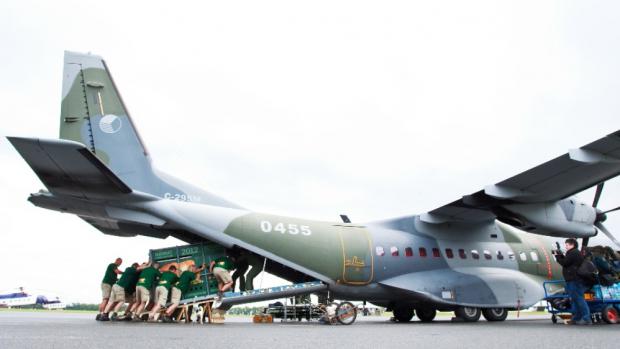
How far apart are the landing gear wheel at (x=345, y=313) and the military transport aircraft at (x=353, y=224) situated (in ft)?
4.93

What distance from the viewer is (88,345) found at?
5.52m

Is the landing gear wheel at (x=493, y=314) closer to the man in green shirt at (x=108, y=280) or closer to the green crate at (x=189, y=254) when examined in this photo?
the green crate at (x=189, y=254)

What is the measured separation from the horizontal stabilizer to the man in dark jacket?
384 inches

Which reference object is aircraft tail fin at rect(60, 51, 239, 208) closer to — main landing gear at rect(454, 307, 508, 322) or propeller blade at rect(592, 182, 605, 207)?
main landing gear at rect(454, 307, 508, 322)

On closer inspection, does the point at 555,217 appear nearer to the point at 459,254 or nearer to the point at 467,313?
the point at 459,254

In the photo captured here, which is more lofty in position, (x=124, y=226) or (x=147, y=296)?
(x=124, y=226)

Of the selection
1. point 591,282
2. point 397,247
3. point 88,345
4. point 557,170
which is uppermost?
point 557,170

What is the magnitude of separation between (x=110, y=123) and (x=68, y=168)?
3062 mm

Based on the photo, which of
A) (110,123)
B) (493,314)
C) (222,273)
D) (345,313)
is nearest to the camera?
(345,313)

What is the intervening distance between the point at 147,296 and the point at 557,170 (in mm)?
10474

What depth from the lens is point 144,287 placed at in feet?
42.2

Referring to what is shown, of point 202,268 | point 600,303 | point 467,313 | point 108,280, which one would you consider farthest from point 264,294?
point 600,303

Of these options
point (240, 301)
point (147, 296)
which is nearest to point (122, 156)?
point (147, 296)

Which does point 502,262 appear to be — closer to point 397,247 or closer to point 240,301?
point 397,247
